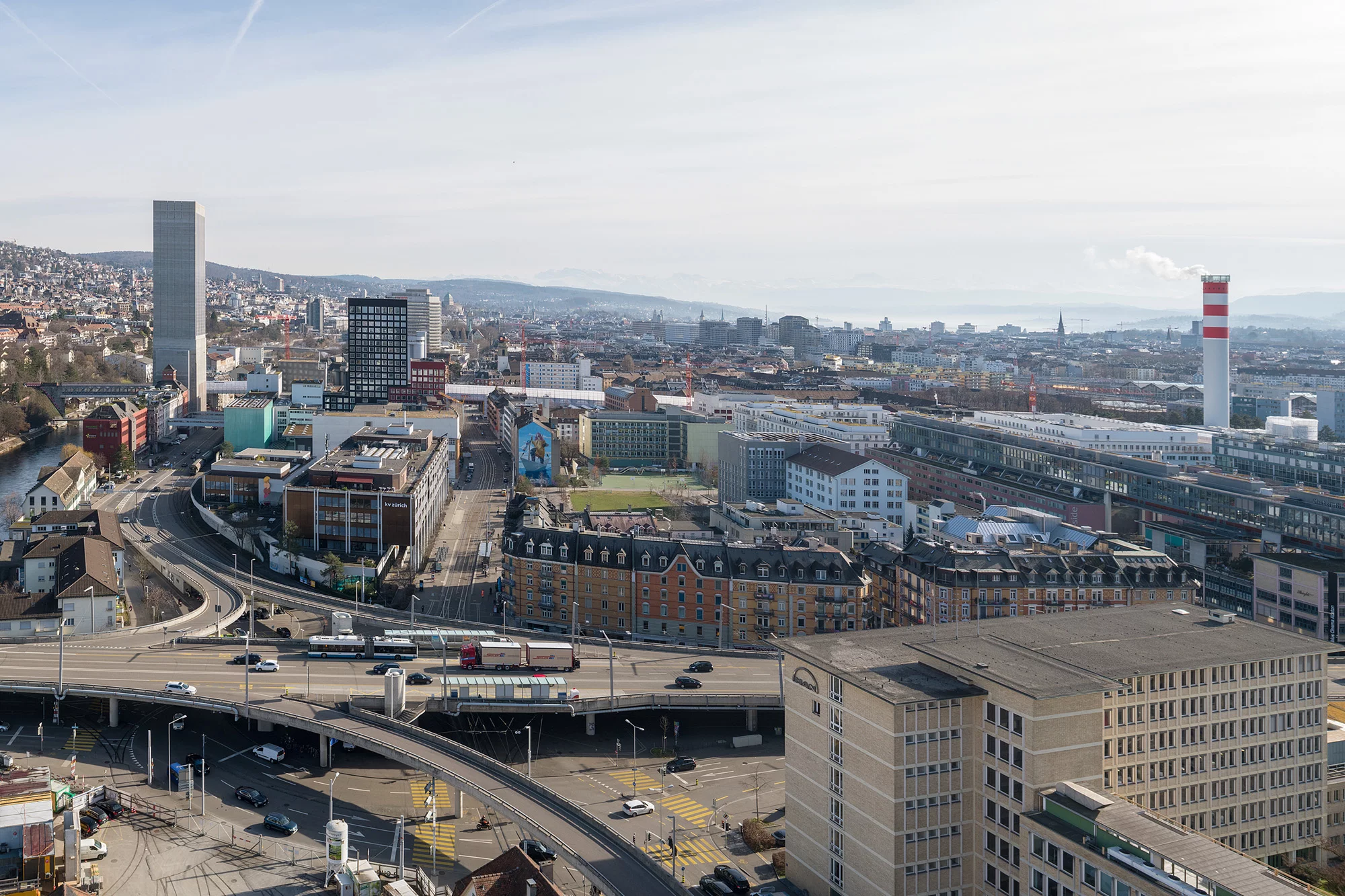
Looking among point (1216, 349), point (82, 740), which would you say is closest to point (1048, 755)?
point (82, 740)

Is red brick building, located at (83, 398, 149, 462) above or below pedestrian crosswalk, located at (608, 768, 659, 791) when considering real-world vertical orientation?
above

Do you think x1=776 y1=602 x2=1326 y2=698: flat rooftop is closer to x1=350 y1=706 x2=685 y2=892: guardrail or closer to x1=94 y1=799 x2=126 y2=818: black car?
x1=350 y1=706 x2=685 y2=892: guardrail

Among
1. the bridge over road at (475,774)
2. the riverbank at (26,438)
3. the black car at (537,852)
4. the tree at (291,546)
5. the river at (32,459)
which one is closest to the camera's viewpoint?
the bridge over road at (475,774)

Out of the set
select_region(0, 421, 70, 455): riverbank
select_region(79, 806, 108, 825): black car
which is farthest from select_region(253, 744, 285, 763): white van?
select_region(0, 421, 70, 455): riverbank

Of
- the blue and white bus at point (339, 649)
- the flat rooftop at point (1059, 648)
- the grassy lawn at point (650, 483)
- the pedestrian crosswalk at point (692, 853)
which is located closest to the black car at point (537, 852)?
the pedestrian crosswalk at point (692, 853)

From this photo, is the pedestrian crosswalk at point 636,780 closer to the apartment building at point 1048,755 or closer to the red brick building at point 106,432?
the apartment building at point 1048,755

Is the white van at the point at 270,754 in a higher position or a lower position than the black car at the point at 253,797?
higher
